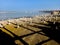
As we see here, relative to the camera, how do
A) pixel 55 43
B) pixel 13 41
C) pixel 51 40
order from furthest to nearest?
pixel 13 41
pixel 51 40
pixel 55 43

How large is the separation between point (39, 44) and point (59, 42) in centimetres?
113

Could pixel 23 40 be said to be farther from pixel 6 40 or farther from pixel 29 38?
pixel 6 40

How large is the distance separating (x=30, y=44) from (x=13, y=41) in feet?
4.50

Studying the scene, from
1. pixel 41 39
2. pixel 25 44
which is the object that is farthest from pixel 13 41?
pixel 41 39

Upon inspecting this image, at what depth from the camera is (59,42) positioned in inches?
318

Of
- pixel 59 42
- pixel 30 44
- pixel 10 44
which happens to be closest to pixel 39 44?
pixel 30 44

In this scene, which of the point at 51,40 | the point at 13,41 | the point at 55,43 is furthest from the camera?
the point at 13,41

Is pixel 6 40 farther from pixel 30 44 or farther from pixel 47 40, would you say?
pixel 47 40

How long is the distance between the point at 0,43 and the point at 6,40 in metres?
0.56

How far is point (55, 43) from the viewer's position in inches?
317

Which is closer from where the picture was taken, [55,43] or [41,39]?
[55,43]

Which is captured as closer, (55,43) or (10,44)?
(55,43)

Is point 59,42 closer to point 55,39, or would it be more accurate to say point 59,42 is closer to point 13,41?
point 55,39

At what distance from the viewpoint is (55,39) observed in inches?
343
